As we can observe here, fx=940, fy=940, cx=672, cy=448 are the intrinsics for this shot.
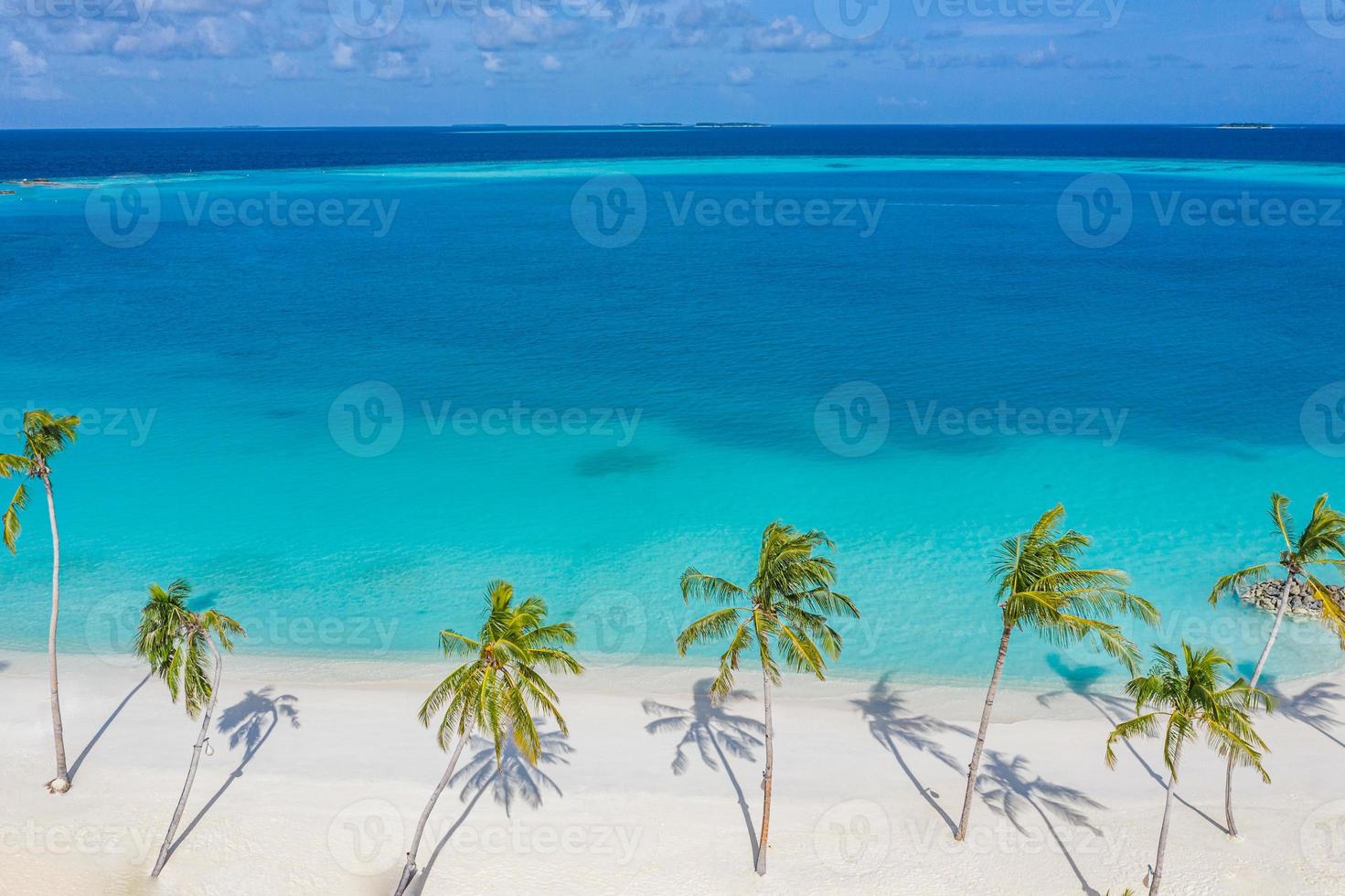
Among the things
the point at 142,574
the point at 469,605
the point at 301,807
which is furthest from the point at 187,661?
the point at 142,574

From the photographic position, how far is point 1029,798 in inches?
874

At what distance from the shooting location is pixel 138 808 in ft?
70.6

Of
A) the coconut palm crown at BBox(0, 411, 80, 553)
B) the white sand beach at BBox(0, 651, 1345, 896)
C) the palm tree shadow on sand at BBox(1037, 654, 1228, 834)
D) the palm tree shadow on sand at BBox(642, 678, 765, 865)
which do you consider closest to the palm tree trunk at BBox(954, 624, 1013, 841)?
the white sand beach at BBox(0, 651, 1345, 896)

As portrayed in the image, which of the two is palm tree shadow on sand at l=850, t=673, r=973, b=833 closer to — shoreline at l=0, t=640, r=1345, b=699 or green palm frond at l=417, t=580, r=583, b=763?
shoreline at l=0, t=640, r=1345, b=699

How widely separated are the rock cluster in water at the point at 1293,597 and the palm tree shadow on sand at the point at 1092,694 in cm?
660

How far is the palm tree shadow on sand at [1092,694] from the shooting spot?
25.6 meters

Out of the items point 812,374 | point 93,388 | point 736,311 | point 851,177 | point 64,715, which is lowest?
point 64,715

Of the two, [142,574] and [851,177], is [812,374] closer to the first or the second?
[142,574]

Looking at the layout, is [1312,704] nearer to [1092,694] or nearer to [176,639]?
[1092,694]

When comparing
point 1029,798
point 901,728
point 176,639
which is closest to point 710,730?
point 901,728

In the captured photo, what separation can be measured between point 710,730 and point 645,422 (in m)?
23.5

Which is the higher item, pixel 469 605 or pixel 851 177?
pixel 851 177

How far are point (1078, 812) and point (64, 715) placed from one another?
84.5 feet

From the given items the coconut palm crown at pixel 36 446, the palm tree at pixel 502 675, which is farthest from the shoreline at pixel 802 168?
the palm tree at pixel 502 675
